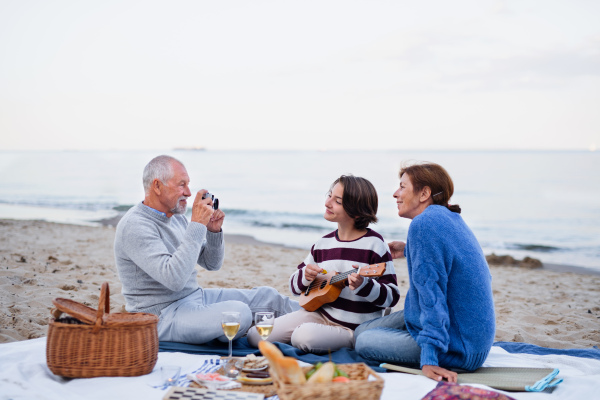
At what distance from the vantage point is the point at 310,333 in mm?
3713

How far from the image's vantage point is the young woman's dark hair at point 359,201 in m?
3.90

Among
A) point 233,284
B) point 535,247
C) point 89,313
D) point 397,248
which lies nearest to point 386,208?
point 535,247

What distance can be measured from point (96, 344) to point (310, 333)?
4.99ft

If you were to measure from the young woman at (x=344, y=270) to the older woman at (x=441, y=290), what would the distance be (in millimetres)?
465

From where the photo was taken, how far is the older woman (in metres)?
3.02

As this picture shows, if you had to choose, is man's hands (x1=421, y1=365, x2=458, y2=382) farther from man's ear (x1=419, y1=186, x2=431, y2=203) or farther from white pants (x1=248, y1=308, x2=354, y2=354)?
man's ear (x1=419, y1=186, x2=431, y2=203)

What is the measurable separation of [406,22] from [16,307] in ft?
45.9

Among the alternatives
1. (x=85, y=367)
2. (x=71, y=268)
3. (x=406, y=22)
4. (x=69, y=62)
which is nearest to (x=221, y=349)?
(x=85, y=367)

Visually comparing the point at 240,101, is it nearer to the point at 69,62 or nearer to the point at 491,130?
the point at 69,62

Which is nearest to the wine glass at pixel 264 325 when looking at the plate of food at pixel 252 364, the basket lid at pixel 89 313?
the plate of food at pixel 252 364

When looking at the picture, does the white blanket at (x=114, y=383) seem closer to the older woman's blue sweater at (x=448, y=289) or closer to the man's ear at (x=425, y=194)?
the older woman's blue sweater at (x=448, y=289)

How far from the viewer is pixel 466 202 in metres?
24.7

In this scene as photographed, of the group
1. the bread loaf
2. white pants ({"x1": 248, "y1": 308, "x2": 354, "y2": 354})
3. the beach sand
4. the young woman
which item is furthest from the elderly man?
the bread loaf

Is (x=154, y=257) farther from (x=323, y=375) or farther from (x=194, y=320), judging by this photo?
(x=323, y=375)
